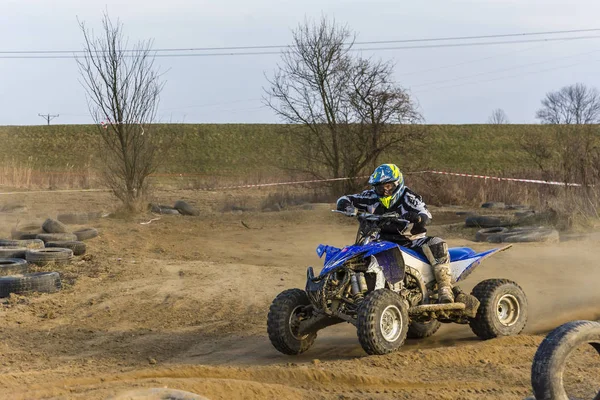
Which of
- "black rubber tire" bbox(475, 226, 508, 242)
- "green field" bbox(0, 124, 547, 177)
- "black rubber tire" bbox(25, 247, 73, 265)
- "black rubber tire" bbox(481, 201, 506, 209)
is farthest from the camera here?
"green field" bbox(0, 124, 547, 177)

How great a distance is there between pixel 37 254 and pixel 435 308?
7.96 meters

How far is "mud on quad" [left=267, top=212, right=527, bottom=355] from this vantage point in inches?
308

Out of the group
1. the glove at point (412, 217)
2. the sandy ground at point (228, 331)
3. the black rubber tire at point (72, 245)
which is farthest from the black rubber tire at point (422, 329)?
the black rubber tire at point (72, 245)

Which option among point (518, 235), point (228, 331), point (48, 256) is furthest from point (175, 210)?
point (228, 331)

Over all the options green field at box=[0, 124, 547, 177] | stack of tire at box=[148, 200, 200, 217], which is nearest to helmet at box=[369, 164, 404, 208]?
stack of tire at box=[148, 200, 200, 217]

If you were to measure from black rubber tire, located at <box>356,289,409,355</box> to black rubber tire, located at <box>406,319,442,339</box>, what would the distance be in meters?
1.35

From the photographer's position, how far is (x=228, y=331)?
9.98m

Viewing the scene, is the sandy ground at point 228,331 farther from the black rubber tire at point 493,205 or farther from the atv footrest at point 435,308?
the black rubber tire at point 493,205

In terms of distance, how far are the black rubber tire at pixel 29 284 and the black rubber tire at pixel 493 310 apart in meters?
6.50

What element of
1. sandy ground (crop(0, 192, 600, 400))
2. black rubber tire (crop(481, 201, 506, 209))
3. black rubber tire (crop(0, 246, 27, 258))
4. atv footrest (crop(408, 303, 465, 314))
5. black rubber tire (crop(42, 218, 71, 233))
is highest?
black rubber tire (crop(481, 201, 506, 209))

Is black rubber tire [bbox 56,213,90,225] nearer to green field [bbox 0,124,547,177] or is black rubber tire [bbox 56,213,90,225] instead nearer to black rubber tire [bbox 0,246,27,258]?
black rubber tire [bbox 0,246,27,258]

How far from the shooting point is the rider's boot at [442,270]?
337 inches

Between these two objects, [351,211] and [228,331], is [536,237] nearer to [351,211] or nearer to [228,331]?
[228,331]

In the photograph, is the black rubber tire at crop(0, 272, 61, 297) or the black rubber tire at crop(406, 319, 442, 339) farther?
the black rubber tire at crop(0, 272, 61, 297)
